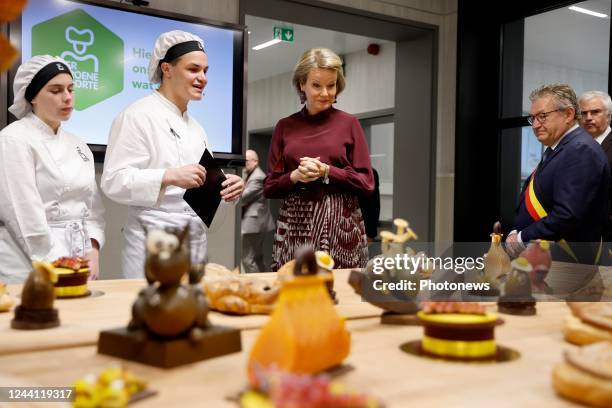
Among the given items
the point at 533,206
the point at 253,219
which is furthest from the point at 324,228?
the point at 253,219

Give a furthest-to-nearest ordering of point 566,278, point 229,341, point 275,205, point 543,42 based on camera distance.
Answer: point 275,205 < point 543,42 < point 566,278 < point 229,341

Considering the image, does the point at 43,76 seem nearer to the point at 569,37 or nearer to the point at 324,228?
the point at 324,228

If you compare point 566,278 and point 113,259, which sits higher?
point 566,278

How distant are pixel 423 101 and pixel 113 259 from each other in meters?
3.39

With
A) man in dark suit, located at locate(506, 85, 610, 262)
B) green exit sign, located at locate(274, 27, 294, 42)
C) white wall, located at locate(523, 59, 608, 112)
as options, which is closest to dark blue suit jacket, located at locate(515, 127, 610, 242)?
man in dark suit, located at locate(506, 85, 610, 262)

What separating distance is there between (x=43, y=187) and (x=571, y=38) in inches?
191

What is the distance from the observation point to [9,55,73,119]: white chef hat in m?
2.33

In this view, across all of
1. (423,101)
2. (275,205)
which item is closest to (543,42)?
(423,101)

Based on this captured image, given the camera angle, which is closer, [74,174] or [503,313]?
[503,313]

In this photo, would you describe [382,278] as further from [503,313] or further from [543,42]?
[543,42]

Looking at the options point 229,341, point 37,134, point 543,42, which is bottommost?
point 229,341

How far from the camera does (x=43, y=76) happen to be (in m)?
2.32

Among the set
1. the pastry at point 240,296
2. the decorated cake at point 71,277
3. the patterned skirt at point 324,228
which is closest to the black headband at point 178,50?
the patterned skirt at point 324,228

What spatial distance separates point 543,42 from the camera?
18.7ft
